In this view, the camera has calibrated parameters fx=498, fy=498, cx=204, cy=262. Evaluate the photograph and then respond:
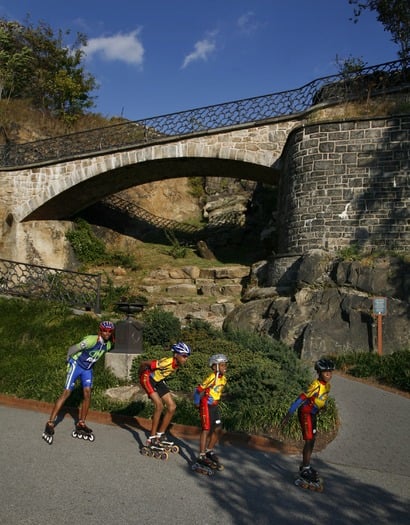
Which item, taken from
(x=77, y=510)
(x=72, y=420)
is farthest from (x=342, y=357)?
(x=77, y=510)

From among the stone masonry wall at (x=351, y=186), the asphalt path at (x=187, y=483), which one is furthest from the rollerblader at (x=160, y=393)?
the stone masonry wall at (x=351, y=186)

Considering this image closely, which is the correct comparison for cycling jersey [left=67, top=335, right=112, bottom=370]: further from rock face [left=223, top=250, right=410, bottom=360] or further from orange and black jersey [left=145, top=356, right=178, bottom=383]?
rock face [left=223, top=250, right=410, bottom=360]

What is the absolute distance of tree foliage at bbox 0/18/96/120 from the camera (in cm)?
3003

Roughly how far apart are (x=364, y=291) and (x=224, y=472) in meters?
9.12

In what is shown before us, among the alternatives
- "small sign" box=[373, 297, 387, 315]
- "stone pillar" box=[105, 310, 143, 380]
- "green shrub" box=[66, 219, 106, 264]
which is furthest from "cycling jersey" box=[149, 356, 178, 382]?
"green shrub" box=[66, 219, 106, 264]

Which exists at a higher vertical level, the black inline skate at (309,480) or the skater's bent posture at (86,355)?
the skater's bent posture at (86,355)

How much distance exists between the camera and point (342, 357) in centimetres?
1119

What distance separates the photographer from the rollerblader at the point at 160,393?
18.1 ft

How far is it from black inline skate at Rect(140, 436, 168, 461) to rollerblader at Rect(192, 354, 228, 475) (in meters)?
0.49

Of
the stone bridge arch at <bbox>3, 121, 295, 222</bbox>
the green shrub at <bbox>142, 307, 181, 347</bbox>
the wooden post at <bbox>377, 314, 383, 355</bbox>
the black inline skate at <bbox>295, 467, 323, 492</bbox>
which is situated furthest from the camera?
the stone bridge arch at <bbox>3, 121, 295, 222</bbox>

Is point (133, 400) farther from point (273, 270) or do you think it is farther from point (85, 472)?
point (273, 270)

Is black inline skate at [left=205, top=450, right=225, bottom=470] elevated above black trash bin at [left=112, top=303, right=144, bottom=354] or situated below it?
below

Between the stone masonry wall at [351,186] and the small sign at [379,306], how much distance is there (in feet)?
15.1

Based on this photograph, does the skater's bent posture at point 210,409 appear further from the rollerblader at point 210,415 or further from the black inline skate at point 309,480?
the black inline skate at point 309,480
